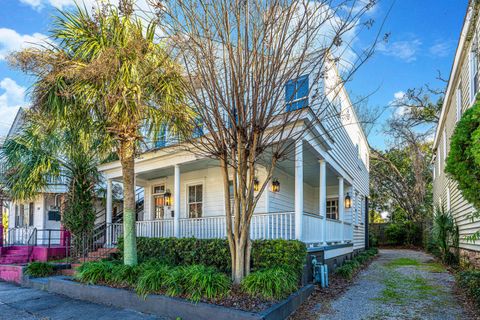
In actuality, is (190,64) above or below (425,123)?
below

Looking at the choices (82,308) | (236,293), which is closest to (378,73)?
(236,293)

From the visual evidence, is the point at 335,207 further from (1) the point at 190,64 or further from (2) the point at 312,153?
(1) the point at 190,64

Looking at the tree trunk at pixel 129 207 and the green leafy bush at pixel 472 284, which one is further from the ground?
the tree trunk at pixel 129 207

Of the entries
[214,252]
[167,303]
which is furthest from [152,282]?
[214,252]

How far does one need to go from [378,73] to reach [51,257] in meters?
11.9

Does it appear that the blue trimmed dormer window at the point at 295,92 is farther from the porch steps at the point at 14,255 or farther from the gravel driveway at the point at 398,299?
the porch steps at the point at 14,255

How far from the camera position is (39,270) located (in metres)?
9.12

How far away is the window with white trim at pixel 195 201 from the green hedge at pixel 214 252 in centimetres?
270

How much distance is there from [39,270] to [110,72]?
5793 millimetres

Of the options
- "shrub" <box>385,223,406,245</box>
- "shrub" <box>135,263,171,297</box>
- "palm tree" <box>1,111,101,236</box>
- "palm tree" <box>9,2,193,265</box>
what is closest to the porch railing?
"palm tree" <box>1,111,101,236</box>

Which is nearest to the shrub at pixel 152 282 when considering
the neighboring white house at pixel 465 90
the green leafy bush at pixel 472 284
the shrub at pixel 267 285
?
the shrub at pixel 267 285

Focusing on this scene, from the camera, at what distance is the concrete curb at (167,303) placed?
511 cm

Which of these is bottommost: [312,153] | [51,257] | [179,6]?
[51,257]

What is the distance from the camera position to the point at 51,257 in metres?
12.1
